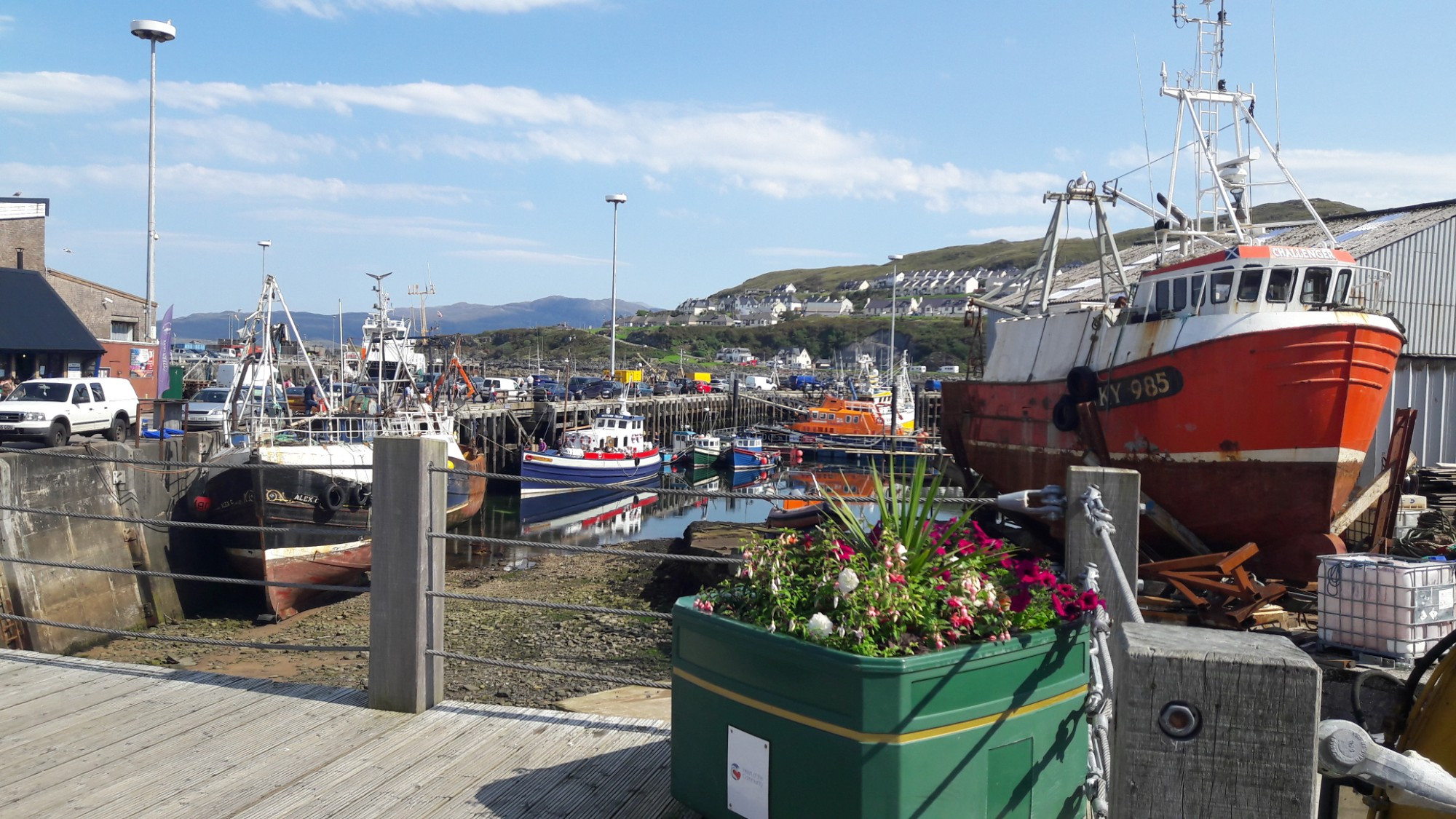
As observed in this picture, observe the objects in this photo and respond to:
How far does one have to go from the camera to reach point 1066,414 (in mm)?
16688

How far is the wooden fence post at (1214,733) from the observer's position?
167 centimetres

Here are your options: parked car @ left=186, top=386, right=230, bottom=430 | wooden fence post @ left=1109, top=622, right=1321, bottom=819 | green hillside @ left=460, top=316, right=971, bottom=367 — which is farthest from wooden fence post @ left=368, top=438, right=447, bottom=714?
green hillside @ left=460, top=316, right=971, bottom=367

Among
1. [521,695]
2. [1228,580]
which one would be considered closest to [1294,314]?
[1228,580]

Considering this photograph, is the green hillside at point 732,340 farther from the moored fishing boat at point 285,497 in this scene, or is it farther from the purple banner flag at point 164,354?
the moored fishing boat at point 285,497

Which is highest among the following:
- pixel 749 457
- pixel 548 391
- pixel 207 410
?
pixel 548 391

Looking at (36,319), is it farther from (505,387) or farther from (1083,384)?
(505,387)

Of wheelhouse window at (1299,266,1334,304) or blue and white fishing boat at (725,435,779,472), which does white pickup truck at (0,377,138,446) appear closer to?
wheelhouse window at (1299,266,1334,304)

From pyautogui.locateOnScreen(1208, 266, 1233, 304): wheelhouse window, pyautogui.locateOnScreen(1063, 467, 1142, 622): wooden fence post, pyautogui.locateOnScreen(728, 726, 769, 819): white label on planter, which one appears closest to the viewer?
pyautogui.locateOnScreen(728, 726, 769, 819): white label on planter

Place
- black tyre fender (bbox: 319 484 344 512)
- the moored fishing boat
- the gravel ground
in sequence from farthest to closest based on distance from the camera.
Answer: black tyre fender (bbox: 319 484 344 512)
the moored fishing boat
the gravel ground

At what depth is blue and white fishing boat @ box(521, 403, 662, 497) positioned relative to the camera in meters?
36.7

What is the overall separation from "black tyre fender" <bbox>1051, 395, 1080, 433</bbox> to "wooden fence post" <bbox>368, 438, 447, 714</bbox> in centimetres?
1375

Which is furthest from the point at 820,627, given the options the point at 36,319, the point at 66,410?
the point at 36,319

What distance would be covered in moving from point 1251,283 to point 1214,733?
14595 millimetres

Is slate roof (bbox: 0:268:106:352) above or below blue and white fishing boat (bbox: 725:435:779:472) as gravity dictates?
above
